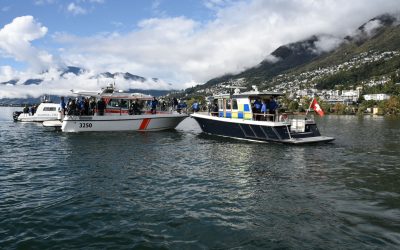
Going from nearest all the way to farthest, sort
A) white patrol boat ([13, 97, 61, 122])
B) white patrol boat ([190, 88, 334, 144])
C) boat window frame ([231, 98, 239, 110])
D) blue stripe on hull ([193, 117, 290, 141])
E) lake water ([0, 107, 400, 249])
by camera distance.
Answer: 1. lake water ([0, 107, 400, 249])
2. blue stripe on hull ([193, 117, 290, 141])
3. white patrol boat ([190, 88, 334, 144])
4. boat window frame ([231, 98, 239, 110])
5. white patrol boat ([13, 97, 61, 122])

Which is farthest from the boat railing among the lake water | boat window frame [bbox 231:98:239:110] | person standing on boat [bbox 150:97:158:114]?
person standing on boat [bbox 150:97:158:114]

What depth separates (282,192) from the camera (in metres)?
13.6

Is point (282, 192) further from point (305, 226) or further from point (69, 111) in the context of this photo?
point (69, 111)

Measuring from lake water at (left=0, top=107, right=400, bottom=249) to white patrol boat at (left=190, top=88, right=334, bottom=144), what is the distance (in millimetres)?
5489

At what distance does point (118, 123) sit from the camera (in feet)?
124

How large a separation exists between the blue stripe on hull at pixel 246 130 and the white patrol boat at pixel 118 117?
612 centimetres

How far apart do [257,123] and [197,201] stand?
17417 mm

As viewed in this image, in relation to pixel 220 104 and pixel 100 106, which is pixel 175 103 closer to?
pixel 100 106

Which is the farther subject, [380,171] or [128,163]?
[128,163]

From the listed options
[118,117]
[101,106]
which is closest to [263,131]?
[118,117]

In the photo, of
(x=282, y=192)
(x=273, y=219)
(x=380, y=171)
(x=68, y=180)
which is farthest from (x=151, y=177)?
(x=380, y=171)

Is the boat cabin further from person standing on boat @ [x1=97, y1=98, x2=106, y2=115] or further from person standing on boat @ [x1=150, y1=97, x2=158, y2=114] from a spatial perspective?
person standing on boat @ [x1=97, y1=98, x2=106, y2=115]

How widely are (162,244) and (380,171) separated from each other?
13353 mm

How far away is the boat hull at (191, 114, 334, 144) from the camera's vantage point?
27.9 meters
